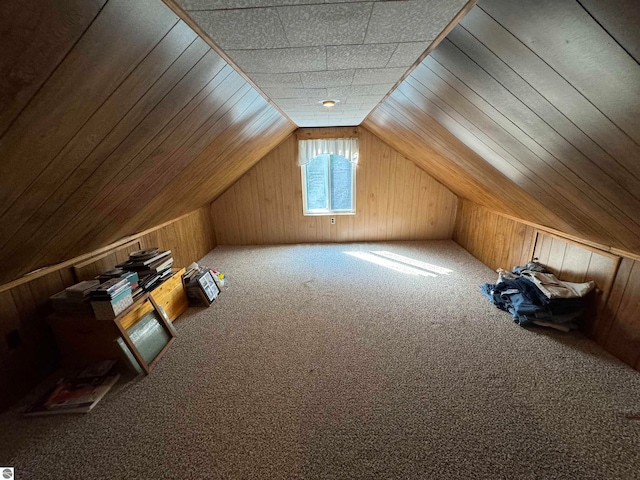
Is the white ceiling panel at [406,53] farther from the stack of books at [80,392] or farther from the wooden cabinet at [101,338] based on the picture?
the stack of books at [80,392]

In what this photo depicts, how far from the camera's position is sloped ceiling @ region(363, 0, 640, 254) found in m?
0.80

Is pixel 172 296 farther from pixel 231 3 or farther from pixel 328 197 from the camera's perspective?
pixel 328 197

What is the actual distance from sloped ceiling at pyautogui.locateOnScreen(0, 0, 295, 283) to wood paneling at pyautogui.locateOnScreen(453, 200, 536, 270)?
295cm

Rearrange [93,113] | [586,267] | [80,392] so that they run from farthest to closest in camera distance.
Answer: [586,267], [80,392], [93,113]

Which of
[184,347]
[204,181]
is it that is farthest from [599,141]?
[204,181]

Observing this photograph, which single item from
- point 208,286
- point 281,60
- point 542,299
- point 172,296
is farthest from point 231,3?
point 542,299

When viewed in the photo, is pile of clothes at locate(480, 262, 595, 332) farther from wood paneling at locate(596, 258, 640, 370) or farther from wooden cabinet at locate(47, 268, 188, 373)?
wooden cabinet at locate(47, 268, 188, 373)

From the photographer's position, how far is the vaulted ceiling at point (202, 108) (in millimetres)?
764

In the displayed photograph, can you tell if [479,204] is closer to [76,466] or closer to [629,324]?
[629,324]

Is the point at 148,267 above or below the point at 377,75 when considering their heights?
below

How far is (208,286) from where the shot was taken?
9.32 feet

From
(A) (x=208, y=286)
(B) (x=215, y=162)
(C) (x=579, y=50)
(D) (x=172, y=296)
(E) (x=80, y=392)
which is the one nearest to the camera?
(C) (x=579, y=50)

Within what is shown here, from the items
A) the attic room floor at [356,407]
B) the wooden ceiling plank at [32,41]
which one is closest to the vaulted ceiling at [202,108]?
the wooden ceiling plank at [32,41]

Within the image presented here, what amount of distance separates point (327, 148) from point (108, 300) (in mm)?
3378
